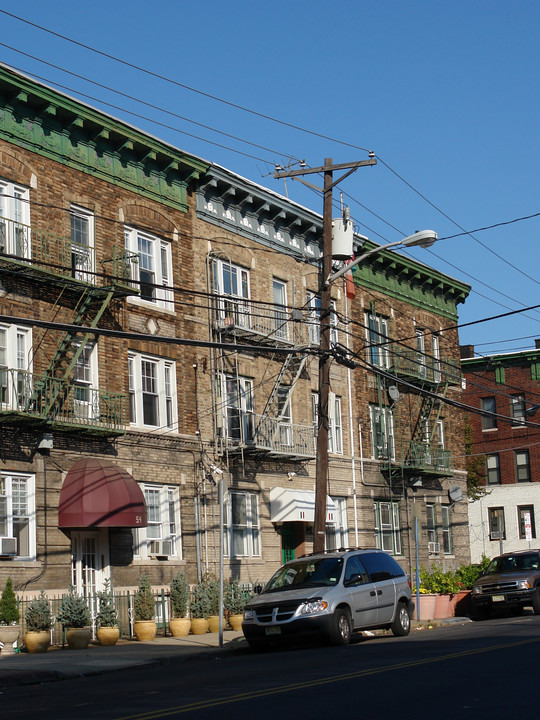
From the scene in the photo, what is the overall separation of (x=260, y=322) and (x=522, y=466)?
30.6 m

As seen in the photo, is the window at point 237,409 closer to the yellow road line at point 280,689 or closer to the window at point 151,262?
the window at point 151,262

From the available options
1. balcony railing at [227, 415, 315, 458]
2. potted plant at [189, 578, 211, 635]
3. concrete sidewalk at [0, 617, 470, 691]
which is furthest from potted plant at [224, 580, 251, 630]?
balcony railing at [227, 415, 315, 458]

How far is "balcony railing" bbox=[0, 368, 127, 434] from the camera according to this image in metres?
22.8

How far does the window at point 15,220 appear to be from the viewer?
23.4 meters

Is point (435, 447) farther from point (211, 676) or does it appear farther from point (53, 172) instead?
point (211, 676)

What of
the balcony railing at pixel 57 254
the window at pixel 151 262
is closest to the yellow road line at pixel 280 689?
the balcony railing at pixel 57 254

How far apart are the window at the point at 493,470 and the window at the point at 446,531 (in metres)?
17.5

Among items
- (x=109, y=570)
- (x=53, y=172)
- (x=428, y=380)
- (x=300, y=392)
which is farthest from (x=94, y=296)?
(x=428, y=380)

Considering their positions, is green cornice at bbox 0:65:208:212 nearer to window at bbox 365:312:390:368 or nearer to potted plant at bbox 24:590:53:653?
potted plant at bbox 24:590:53:653

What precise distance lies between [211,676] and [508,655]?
4385 millimetres

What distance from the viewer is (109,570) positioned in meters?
25.1

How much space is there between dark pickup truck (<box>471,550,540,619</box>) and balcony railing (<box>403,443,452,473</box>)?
8764mm

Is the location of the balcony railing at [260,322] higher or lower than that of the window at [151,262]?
lower

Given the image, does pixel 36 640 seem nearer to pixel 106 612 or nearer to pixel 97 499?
pixel 106 612
